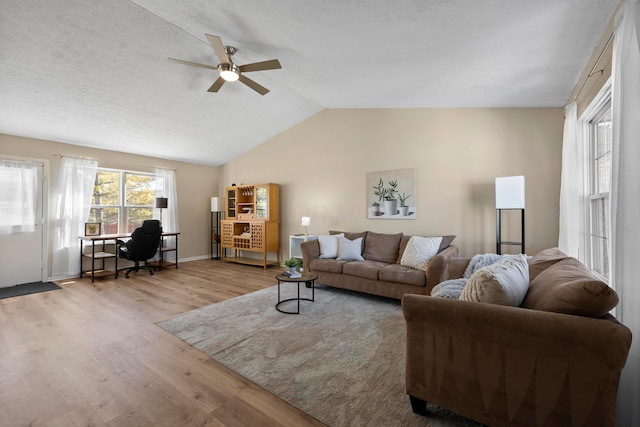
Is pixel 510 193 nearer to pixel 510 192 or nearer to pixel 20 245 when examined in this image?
pixel 510 192

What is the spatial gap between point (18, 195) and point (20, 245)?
808mm

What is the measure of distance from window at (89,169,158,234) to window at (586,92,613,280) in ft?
23.3

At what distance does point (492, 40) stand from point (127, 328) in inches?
167

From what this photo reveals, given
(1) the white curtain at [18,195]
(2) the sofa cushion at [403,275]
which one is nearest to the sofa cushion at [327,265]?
(2) the sofa cushion at [403,275]

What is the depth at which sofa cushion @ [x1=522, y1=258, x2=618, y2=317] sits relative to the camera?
3.85ft

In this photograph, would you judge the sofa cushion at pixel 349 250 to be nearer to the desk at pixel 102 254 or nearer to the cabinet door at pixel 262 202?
the cabinet door at pixel 262 202

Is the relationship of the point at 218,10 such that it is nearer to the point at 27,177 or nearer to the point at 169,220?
the point at 27,177

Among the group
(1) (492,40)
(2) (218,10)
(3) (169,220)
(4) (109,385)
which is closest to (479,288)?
(1) (492,40)

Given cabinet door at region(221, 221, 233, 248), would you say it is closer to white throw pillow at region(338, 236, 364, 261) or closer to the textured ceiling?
the textured ceiling

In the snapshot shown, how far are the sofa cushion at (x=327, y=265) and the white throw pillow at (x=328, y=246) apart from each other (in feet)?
0.52

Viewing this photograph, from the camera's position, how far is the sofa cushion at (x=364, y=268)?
365 centimetres

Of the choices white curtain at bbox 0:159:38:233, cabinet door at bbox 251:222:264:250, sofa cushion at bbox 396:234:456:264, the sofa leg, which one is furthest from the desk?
the sofa leg

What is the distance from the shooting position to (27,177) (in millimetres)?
4414

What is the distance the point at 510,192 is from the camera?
3.17 meters
